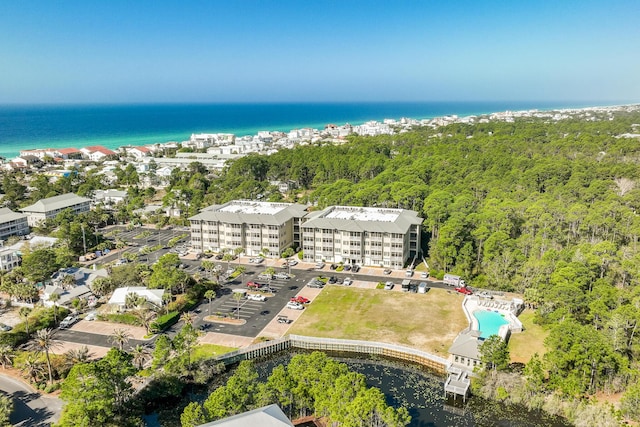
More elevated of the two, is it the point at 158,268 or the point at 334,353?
the point at 158,268

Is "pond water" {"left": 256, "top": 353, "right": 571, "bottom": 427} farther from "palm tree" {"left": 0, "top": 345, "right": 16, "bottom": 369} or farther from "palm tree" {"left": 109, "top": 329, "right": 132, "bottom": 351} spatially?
"palm tree" {"left": 0, "top": 345, "right": 16, "bottom": 369}

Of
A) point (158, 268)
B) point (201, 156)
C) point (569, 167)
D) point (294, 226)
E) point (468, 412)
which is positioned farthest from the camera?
point (201, 156)

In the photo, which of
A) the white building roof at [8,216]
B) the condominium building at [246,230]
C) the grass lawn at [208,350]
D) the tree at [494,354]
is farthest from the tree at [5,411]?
the white building roof at [8,216]

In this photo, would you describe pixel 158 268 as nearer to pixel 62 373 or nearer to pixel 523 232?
pixel 62 373

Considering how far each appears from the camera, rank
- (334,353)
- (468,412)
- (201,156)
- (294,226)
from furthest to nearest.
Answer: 1. (201,156)
2. (294,226)
3. (334,353)
4. (468,412)

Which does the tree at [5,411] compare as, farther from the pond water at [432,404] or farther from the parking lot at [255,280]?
the pond water at [432,404]

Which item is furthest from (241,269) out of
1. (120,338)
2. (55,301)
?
(120,338)

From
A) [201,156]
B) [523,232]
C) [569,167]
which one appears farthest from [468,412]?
[201,156]

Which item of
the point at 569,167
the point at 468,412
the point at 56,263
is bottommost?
the point at 468,412
